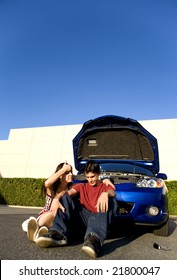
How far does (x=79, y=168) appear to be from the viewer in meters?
5.46

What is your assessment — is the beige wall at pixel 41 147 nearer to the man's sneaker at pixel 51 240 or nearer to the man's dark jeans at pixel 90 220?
the man's dark jeans at pixel 90 220

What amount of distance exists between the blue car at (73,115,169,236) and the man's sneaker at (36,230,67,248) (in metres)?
1.15

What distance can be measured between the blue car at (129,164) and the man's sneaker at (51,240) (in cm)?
115

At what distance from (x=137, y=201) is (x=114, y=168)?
121cm

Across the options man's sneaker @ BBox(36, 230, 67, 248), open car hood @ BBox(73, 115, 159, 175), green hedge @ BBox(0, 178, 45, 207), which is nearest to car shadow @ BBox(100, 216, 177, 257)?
man's sneaker @ BBox(36, 230, 67, 248)

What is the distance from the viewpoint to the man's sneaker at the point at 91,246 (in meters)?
2.49

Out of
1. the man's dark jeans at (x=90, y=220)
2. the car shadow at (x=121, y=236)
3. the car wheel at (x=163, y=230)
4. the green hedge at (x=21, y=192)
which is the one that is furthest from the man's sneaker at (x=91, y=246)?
the green hedge at (x=21, y=192)

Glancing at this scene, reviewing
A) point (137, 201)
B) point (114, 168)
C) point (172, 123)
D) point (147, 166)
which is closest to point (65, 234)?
point (137, 201)

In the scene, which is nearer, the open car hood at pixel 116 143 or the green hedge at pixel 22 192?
the open car hood at pixel 116 143

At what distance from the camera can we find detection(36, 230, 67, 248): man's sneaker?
2.70 m

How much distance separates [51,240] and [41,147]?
682 inches

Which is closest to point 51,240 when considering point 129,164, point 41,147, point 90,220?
point 90,220

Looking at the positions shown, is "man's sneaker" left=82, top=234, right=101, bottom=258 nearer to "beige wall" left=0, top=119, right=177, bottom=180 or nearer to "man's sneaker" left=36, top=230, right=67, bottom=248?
"man's sneaker" left=36, top=230, right=67, bottom=248
